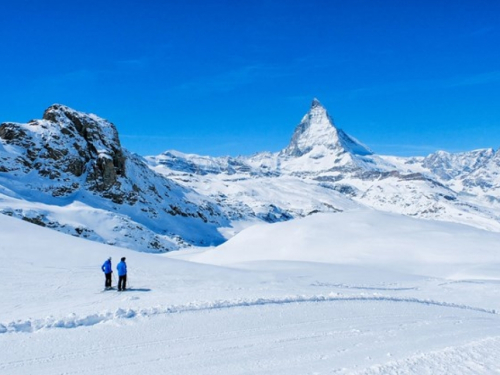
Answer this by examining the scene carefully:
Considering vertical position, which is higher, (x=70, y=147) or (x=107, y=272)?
(x=70, y=147)

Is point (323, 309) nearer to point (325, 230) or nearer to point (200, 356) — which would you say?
point (200, 356)

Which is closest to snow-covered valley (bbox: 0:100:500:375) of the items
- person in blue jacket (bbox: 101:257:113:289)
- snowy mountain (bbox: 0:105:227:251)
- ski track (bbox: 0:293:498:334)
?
ski track (bbox: 0:293:498:334)

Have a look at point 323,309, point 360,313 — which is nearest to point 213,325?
point 323,309

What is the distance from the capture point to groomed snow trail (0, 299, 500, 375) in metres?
10.2

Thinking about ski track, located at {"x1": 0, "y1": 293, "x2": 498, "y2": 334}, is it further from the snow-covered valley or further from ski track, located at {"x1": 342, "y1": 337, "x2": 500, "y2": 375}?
ski track, located at {"x1": 342, "y1": 337, "x2": 500, "y2": 375}

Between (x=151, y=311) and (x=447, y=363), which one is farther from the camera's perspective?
(x=151, y=311)

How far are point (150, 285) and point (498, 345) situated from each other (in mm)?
14364

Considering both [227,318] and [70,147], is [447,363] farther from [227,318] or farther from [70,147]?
[70,147]

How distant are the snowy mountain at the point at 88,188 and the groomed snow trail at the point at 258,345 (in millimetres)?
91138

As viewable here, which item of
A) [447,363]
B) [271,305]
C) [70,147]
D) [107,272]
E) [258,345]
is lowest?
[447,363]

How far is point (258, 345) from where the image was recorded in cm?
1188

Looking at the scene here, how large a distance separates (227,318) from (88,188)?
129370mm

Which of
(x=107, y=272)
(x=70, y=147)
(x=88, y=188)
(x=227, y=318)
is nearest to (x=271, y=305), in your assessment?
(x=227, y=318)

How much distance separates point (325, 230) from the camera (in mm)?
47594
